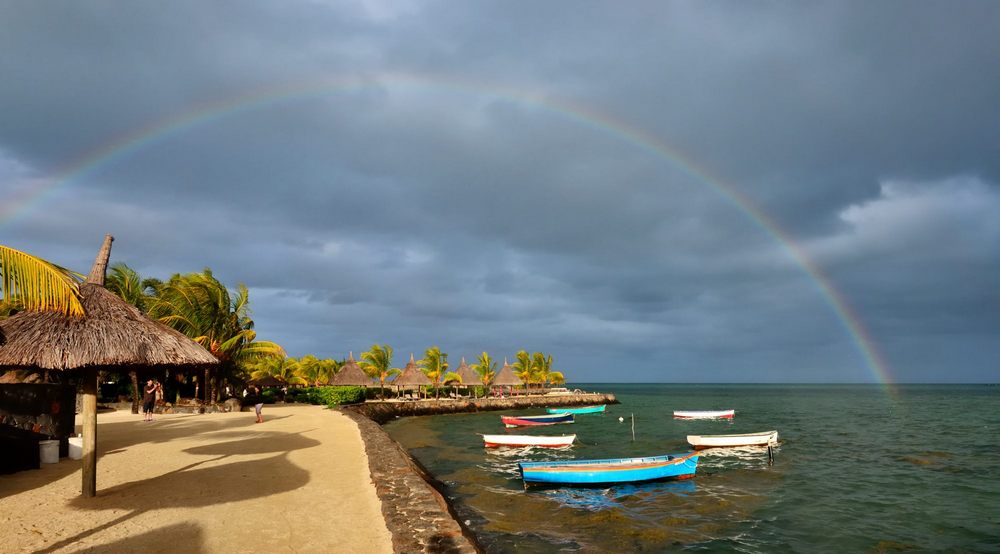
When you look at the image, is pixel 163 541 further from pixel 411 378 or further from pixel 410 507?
pixel 411 378

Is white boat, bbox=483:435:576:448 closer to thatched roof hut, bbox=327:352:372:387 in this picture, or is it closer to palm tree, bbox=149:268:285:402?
palm tree, bbox=149:268:285:402

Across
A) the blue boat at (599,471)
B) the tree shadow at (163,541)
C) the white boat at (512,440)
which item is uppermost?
the tree shadow at (163,541)

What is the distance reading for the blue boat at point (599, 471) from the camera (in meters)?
20.9

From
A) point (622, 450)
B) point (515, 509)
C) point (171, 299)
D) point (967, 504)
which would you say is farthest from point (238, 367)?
point (967, 504)

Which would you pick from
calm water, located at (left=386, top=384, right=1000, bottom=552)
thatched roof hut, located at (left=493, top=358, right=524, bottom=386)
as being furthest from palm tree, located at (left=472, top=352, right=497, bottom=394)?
calm water, located at (left=386, top=384, right=1000, bottom=552)

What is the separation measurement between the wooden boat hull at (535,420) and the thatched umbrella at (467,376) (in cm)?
2429

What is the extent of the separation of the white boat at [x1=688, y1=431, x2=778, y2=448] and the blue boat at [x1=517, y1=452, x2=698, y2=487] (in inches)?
524

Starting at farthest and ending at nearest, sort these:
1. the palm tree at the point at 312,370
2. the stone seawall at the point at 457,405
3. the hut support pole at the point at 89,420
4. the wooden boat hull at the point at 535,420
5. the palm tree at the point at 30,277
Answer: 1. the palm tree at the point at 312,370
2. the wooden boat hull at the point at 535,420
3. the stone seawall at the point at 457,405
4. the hut support pole at the point at 89,420
5. the palm tree at the point at 30,277

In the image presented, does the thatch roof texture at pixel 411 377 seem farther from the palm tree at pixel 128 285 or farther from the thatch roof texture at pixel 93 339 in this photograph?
the thatch roof texture at pixel 93 339

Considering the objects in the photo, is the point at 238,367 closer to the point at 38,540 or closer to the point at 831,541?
the point at 38,540

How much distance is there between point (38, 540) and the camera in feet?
27.6

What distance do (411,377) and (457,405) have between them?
21.9ft

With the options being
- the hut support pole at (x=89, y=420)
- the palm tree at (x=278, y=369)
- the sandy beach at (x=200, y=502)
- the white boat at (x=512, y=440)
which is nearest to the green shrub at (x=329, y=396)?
the palm tree at (x=278, y=369)

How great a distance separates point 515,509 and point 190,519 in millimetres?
10882
